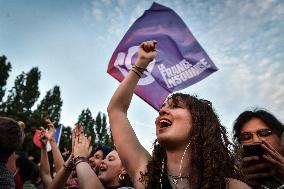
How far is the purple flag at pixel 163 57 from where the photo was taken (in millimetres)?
5695

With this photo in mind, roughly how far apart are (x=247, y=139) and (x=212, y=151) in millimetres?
1059

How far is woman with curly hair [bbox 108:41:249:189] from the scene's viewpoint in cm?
230

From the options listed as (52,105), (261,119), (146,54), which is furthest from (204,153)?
(52,105)

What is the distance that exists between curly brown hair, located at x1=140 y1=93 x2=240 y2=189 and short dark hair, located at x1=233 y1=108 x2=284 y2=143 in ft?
2.91

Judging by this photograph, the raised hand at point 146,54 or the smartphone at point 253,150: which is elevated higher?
the raised hand at point 146,54

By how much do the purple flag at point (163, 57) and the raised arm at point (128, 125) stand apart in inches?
111

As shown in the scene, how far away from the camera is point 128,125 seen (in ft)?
8.08

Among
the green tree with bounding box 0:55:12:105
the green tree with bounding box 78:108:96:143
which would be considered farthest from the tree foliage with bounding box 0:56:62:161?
the green tree with bounding box 78:108:96:143

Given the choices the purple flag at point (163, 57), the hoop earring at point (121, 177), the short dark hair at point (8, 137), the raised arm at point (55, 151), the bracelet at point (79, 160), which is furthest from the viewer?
the purple flag at point (163, 57)

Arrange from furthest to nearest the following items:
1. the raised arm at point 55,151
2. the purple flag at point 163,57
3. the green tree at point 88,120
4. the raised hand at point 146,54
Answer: the green tree at point 88,120 → the purple flag at point 163,57 → the raised arm at point 55,151 → the raised hand at point 146,54

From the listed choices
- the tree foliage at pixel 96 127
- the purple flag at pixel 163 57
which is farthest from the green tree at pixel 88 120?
the purple flag at pixel 163 57

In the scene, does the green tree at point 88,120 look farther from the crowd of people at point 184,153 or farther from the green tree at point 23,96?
the crowd of people at point 184,153

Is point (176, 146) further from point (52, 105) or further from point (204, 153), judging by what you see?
point (52, 105)

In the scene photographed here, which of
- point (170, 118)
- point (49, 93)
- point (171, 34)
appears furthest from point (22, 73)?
point (170, 118)
